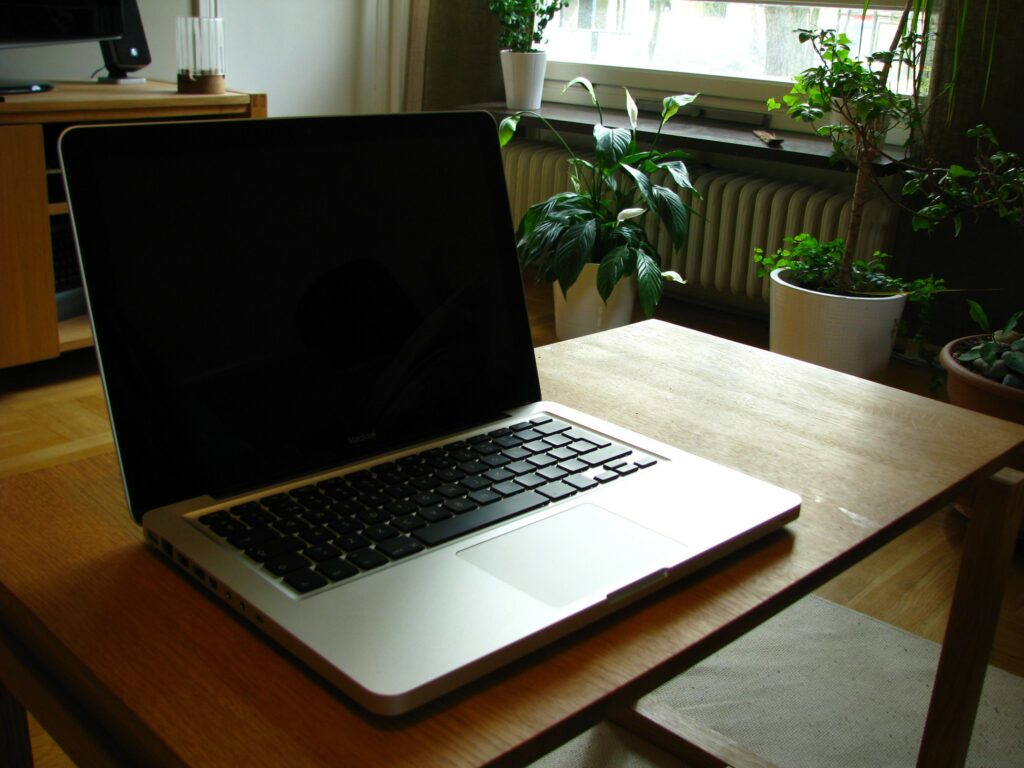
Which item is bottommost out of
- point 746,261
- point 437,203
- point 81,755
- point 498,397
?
point 746,261

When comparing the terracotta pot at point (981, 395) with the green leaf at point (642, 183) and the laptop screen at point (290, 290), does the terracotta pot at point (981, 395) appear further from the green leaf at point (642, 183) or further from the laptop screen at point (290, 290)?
the laptop screen at point (290, 290)

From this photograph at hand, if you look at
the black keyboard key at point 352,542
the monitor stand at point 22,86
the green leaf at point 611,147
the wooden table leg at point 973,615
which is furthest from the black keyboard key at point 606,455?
the green leaf at point 611,147

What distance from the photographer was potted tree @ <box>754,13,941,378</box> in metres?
2.44

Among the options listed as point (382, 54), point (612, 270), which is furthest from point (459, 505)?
point (382, 54)

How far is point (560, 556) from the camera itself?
2.08ft

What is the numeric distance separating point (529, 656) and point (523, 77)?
10.6 feet

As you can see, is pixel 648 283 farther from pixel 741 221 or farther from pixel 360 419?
pixel 360 419

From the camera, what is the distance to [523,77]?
3547mm

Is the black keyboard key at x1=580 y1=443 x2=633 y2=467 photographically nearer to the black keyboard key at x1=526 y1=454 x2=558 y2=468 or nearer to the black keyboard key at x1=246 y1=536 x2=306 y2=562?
the black keyboard key at x1=526 y1=454 x2=558 y2=468

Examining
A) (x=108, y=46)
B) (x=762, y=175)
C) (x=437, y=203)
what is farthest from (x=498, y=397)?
(x=762, y=175)

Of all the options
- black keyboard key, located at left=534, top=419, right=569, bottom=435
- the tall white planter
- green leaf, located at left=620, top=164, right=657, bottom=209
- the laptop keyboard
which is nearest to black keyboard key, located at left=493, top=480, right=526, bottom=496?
the laptop keyboard

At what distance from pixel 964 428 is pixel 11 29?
2.40m

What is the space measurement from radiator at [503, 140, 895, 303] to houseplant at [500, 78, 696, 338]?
0.22m

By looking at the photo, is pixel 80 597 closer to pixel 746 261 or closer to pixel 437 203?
pixel 437 203
